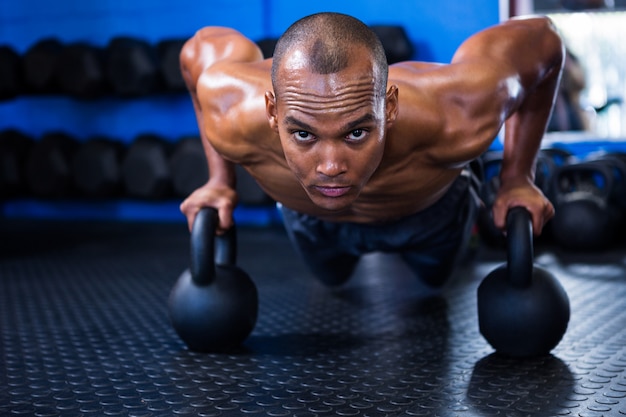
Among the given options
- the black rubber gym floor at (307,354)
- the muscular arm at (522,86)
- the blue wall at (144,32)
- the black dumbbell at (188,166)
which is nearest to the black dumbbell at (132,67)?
the blue wall at (144,32)

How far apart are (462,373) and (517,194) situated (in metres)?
0.36

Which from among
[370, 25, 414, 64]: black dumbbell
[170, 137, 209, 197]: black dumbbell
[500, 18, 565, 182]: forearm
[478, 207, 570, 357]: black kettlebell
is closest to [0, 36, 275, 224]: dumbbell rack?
[170, 137, 209, 197]: black dumbbell

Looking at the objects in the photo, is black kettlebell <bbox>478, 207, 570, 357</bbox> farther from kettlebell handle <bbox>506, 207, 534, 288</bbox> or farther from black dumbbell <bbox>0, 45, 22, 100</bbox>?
black dumbbell <bbox>0, 45, 22, 100</bbox>

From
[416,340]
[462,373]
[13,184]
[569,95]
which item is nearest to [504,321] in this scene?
[462,373]

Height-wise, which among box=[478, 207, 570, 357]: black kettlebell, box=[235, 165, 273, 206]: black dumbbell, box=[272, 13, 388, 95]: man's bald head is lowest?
box=[235, 165, 273, 206]: black dumbbell

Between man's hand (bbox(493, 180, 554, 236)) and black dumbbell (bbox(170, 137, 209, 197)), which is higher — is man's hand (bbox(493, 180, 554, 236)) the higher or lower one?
the higher one

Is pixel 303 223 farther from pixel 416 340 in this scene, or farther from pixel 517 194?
pixel 517 194

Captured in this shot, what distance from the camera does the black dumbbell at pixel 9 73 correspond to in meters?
3.72

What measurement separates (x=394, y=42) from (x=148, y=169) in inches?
49.9

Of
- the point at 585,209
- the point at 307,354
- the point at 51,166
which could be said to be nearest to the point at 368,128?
the point at 307,354

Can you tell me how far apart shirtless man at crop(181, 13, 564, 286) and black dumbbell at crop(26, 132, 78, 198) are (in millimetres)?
2289

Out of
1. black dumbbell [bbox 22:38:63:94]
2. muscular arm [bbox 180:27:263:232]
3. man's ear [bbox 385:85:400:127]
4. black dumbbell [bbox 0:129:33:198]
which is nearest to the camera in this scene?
man's ear [bbox 385:85:400:127]

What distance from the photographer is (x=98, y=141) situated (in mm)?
3859

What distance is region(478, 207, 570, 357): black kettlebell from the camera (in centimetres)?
140
